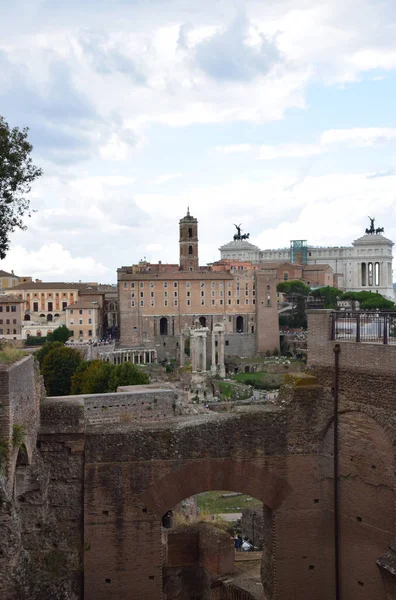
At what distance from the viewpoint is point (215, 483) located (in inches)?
494

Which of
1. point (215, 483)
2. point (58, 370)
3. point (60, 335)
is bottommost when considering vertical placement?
point (215, 483)

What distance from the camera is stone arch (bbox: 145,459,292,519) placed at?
1235 centimetres

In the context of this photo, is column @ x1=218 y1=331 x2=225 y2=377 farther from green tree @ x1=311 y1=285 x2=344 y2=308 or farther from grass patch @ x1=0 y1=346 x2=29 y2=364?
grass patch @ x1=0 y1=346 x2=29 y2=364

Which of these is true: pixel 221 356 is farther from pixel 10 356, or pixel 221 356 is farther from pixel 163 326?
pixel 10 356

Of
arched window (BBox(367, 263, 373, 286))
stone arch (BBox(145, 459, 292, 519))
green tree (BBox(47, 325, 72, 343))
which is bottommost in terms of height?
stone arch (BBox(145, 459, 292, 519))

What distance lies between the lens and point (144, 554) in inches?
483

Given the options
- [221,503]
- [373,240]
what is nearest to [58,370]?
[221,503]

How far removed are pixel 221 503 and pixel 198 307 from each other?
54.3 metres

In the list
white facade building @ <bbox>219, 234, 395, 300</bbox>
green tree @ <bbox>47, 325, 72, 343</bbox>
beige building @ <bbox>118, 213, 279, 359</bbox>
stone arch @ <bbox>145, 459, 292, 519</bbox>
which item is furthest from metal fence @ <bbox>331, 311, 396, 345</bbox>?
white facade building @ <bbox>219, 234, 395, 300</bbox>

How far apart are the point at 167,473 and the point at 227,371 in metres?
62.3

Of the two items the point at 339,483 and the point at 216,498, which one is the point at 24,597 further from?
the point at 216,498

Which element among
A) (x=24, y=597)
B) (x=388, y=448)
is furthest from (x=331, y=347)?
(x=24, y=597)

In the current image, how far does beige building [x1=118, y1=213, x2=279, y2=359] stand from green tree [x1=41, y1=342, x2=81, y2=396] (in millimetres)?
30707

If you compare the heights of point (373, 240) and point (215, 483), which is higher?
point (373, 240)
